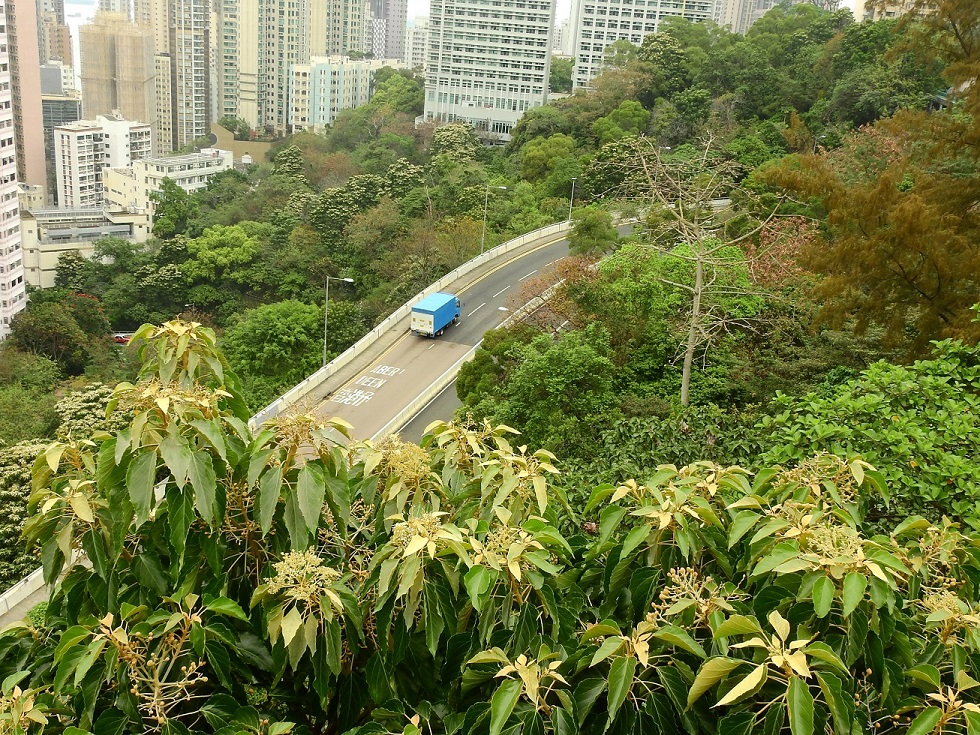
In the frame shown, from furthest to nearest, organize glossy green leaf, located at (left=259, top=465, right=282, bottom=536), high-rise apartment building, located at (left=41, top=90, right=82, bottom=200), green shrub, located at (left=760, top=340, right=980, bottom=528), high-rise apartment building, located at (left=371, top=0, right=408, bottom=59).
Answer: high-rise apartment building, located at (left=371, top=0, right=408, bottom=59) < high-rise apartment building, located at (left=41, top=90, right=82, bottom=200) < green shrub, located at (left=760, top=340, right=980, bottom=528) < glossy green leaf, located at (left=259, top=465, right=282, bottom=536)

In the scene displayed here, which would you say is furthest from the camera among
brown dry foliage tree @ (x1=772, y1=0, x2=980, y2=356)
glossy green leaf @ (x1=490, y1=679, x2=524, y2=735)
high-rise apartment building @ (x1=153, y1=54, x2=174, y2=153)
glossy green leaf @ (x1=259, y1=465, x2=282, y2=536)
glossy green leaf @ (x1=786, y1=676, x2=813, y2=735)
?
high-rise apartment building @ (x1=153, y1=54, x2=174, y2=153)

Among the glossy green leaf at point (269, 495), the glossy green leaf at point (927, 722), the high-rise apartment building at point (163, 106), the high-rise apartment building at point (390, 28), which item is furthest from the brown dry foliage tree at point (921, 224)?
the high-rise apartment building at point (390, 28)

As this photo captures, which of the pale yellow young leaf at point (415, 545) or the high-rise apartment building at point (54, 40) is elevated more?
the high-rise apartment building at point (54, 40)

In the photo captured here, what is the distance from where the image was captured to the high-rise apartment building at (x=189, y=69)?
108 metres

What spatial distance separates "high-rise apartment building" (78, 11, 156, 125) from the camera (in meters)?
102

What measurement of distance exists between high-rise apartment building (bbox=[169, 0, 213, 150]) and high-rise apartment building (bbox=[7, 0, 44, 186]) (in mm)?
32541

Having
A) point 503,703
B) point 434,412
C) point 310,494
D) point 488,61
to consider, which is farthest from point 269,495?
point 488,61

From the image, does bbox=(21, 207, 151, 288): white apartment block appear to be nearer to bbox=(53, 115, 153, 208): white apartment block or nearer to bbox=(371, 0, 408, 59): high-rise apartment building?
bbox=(53, 115, 153, 208): white apartment block

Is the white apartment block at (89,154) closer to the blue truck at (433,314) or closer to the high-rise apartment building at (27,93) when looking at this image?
the high-rise apartment building at (27,93)

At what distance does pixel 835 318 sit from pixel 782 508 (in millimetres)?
10436

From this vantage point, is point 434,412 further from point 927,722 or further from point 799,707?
point 799,707

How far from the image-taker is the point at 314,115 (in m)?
105

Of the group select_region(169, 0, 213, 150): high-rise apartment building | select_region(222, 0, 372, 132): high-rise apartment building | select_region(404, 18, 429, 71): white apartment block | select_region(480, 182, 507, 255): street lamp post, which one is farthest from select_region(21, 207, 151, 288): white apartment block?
select_region(404, 18, 429, 71): white apartment block

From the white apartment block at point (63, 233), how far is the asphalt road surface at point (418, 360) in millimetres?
31587
